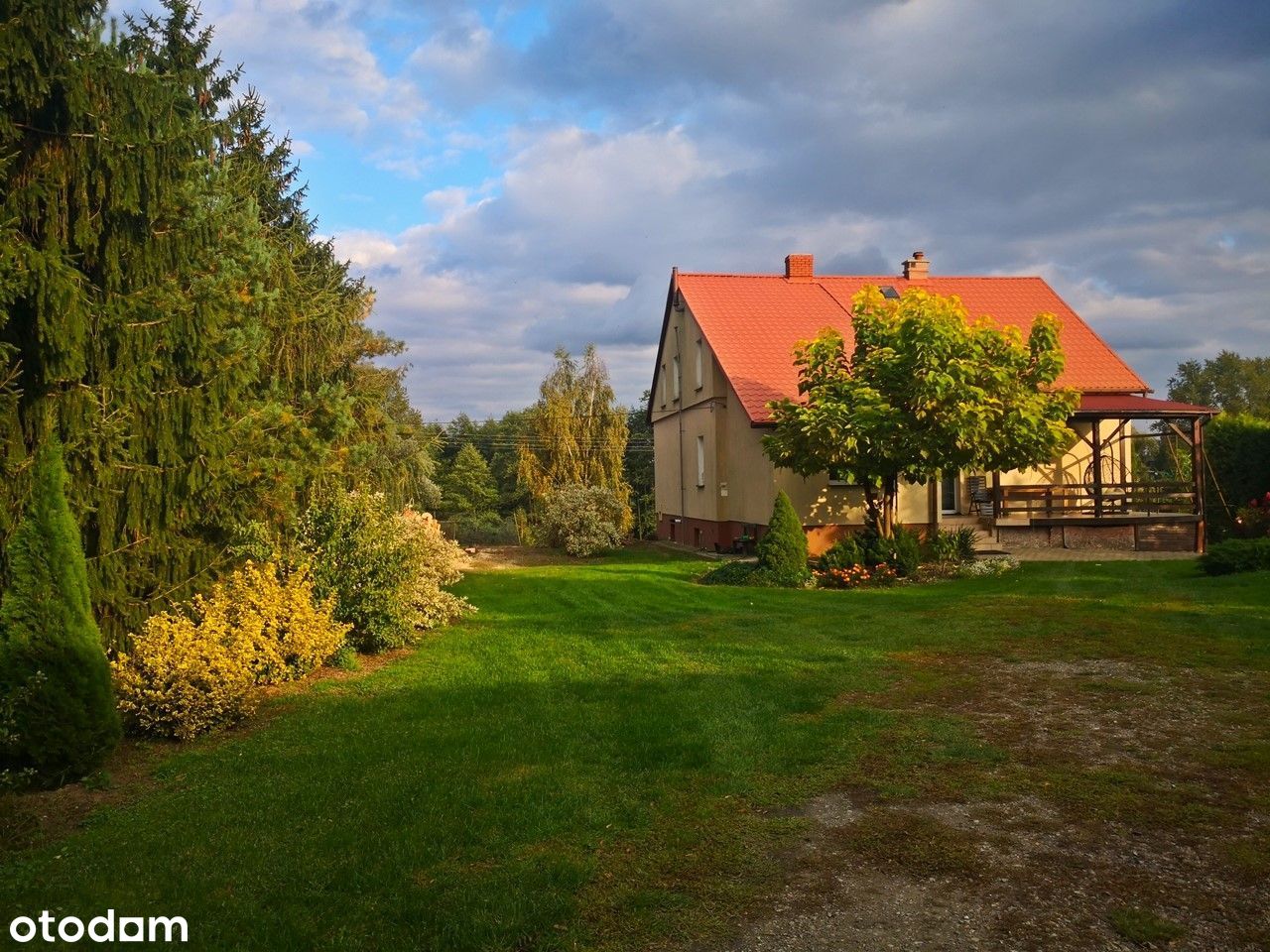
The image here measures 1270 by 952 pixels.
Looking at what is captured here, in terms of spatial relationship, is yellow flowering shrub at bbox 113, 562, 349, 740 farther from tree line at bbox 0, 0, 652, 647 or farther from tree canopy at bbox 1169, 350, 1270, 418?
tree canopy at bbox 1169, 350, 1270, 418

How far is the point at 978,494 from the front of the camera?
80.5 feet

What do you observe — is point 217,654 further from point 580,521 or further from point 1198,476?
point 1198,476

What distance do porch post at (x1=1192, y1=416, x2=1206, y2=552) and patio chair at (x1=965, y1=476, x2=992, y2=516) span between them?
472 cm

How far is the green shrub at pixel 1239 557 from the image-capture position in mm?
16484

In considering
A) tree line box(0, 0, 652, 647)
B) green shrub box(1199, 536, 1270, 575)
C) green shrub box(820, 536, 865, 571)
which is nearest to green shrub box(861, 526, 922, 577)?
green shrub box(820, 536, 865, 571)

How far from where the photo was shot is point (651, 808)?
605cm

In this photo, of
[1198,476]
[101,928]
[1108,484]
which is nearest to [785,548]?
[1108,484]

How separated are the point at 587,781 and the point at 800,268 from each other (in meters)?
26.5

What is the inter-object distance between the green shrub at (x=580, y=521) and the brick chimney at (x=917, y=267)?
12.3m

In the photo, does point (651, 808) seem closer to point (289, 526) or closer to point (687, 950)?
point (687, 950)

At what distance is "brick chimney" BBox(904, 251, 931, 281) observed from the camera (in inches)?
1235

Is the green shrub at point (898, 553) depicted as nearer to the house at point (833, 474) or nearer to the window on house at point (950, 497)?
the house at point (833, 474)

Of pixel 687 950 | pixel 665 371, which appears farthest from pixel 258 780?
pixel 665 371

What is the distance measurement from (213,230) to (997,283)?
26995 millimetres
